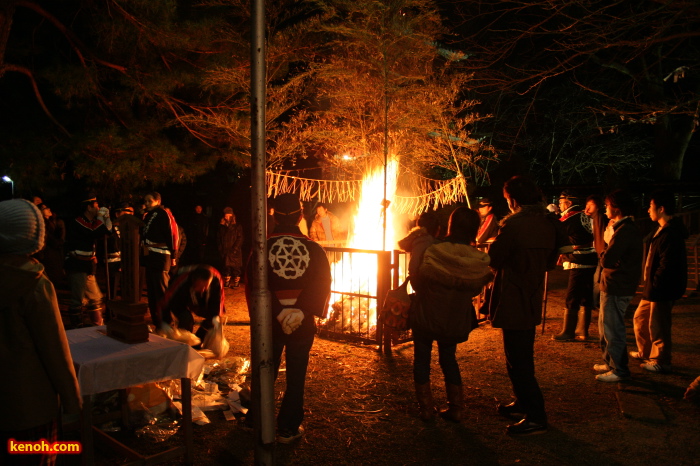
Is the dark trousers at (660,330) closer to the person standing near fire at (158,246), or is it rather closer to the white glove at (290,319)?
Answer: the white glove at (290,319)

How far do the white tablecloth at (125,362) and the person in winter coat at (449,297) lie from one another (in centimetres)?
194

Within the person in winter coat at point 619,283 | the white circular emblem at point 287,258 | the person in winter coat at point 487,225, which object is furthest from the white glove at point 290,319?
the person in winter coat at point 487,225

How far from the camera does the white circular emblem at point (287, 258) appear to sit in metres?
4.10

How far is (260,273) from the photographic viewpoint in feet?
12.1

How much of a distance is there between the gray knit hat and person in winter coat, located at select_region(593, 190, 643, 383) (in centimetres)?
545

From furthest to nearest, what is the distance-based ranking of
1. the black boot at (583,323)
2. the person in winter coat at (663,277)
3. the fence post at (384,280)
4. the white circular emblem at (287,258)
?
the black boot at (583,323) < the fence post at (384,280) < the person in winter coat at (663,277) < the white circular emblem at (287,258)

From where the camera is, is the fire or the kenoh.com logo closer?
the kenoh.com logo

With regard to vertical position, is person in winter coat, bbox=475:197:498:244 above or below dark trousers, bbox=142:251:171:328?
above

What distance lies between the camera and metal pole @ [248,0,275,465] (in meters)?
3.62

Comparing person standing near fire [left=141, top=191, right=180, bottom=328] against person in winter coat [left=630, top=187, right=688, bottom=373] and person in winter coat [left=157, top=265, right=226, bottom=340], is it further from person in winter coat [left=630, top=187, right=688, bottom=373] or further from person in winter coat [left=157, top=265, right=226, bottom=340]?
person in winter coat [left=630, top=187, right=688, bottom=373]

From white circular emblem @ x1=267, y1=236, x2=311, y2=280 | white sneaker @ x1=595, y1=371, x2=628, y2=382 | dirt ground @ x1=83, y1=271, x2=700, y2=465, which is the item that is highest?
white circular emblem @ x1=267, y1=236, x2=311, y2=280

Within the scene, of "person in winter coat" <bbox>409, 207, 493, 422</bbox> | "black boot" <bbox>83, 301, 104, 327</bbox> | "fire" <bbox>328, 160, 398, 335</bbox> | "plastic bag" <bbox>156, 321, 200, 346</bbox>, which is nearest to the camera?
"person in winter coat" <bbox>409, 207, 493, 422</bbox>

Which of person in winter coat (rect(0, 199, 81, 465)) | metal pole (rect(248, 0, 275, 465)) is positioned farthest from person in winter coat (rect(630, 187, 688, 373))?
person in winter coat (rect(0, 199, 81, 465))

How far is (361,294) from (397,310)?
104 inches
